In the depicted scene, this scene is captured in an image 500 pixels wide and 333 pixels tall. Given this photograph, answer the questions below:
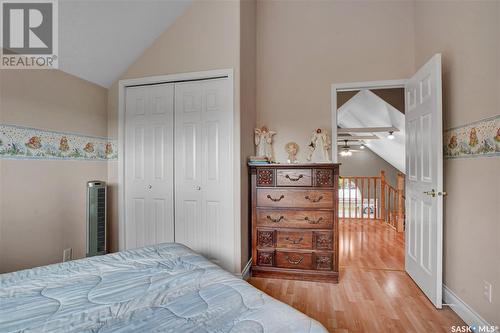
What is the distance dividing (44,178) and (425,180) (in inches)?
128

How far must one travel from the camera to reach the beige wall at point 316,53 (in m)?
2.74

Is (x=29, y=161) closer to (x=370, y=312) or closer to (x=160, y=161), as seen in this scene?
(x=160, y=161)

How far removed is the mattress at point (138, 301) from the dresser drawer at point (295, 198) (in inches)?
52.5

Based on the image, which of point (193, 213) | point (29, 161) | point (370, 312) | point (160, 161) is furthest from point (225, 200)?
point (29, 161)

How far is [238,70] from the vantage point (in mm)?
2365

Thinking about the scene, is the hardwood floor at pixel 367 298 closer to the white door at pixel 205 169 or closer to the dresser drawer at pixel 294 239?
the dresser drawer at pixel 294 239

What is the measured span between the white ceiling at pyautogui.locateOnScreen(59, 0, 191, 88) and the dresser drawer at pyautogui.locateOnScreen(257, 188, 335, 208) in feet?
6.45

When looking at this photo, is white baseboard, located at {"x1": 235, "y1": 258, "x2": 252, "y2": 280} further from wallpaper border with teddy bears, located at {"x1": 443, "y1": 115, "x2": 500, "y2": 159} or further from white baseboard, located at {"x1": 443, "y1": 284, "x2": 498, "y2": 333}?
wallpaper border with teddy bears, located at {"x1": 443, "y1": 115, "x2": 500, "y2": 159}

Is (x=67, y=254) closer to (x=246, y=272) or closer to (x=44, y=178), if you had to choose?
(x=44, y=178)

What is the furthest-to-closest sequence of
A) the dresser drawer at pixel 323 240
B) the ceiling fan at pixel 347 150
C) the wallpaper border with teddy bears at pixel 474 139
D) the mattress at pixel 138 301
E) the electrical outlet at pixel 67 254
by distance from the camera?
the ceiling fan at pixel 347 150
the dresser drawer at pixel 323 240
the electrical outlet at pixel 67 254
the wallpaper border with teddy bears at pixel 474 139
the mattress at pixel 138 301

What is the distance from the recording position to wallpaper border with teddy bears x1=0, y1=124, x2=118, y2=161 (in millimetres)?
1902

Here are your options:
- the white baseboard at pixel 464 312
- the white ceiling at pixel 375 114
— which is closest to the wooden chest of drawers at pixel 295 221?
the white baseboard at pixel 464 312

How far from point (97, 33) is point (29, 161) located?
1.26 metres

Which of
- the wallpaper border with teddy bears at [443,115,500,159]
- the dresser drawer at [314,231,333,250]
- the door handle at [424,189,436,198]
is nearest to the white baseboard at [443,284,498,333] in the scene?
the door handle at [424,189,436,198]
